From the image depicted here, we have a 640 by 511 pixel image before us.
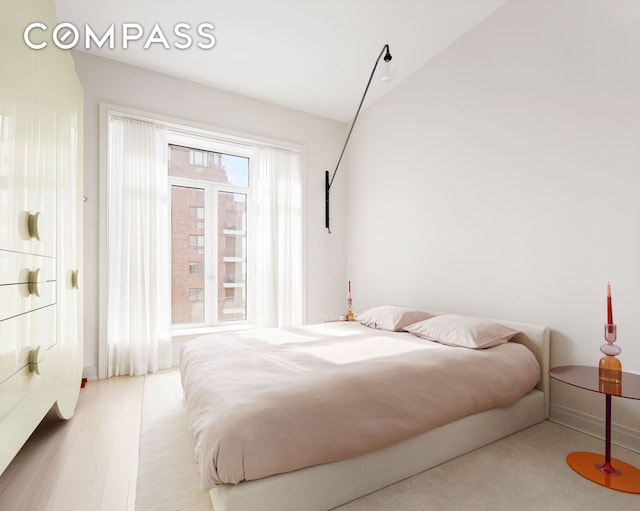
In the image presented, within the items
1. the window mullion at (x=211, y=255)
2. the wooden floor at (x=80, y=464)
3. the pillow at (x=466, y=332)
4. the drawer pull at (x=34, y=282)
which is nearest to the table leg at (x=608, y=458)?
the pillow at (x=466, y=332)

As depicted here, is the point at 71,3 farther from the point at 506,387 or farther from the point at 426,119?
the point at 506,387

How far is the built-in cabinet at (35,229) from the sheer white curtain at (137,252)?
0.89 m

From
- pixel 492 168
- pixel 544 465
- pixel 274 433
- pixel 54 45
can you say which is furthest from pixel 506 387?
pixel 54 45

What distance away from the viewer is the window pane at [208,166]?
3.88 metres

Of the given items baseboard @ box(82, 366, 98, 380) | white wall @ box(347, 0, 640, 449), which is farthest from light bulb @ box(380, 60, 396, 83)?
baseboard @ box(82, 366, 98, 380)

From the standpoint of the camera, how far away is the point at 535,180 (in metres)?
2.36

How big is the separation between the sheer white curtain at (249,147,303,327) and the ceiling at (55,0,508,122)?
2.78ft

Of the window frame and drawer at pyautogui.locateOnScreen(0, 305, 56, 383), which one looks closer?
drawer at pyautogui.locateOnScreen(0, 305, 56, 383)

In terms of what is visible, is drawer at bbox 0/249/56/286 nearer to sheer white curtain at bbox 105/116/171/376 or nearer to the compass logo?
sheer white curtain at bbox 105/116/171/376

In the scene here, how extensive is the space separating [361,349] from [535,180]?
1.69 meters

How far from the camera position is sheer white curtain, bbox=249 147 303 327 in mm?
3918

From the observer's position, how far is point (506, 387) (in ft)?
6.33

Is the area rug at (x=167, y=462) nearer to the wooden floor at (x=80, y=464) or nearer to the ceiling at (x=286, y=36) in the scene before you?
the wooden floor at (x=80, y=464)

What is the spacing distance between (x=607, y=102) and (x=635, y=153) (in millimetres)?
362
